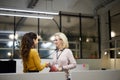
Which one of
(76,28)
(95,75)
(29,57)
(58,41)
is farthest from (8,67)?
(76,28)

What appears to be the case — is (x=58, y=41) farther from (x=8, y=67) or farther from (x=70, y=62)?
(x=8, y=67)

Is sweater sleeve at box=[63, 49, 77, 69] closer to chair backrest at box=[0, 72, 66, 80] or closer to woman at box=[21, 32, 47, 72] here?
chair backrest at box=[0, 72, 66, 80]

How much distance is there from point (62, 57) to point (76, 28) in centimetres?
771

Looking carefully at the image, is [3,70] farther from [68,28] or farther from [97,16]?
[97,16]

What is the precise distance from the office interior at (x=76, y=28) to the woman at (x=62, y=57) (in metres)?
6.14

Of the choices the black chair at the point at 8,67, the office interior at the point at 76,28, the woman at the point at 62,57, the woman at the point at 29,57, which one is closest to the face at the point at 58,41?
the woman at the point at 62,57

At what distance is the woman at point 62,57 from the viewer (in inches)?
73.9

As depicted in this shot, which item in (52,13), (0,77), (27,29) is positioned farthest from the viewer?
(27,29)

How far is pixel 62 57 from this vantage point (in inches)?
73.8

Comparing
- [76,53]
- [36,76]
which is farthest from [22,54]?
[76,53]

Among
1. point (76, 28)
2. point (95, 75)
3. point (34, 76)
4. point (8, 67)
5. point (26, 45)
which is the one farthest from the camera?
point (76, 28)

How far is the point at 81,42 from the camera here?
31.0 feet

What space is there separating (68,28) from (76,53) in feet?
4.18

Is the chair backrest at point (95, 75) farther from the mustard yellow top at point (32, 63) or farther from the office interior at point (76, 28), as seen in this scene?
the office interior at point (76, 28)
